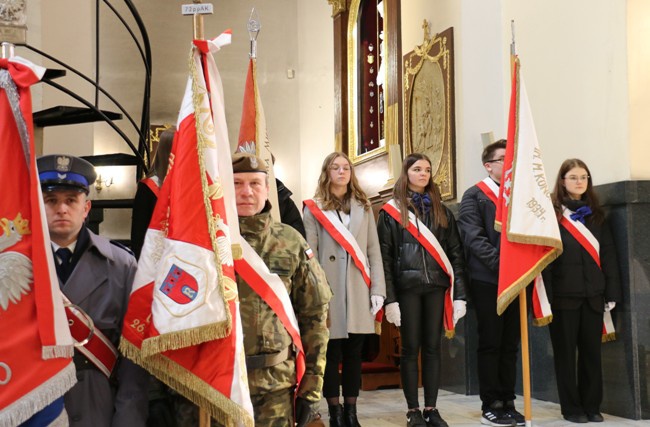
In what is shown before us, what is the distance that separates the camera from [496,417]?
18.1 feet

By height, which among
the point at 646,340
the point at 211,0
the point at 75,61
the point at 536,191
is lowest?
the point at 646,340

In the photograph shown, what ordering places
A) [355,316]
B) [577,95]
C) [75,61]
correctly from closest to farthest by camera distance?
[355,316] → [577,95] → [75,61]

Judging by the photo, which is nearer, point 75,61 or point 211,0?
point 75,61

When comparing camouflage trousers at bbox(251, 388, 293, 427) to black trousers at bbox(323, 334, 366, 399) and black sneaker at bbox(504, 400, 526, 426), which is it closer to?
black trousers at bbox(323, 334, 366, 399)

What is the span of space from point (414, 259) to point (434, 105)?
3.07 m

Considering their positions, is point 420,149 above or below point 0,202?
above

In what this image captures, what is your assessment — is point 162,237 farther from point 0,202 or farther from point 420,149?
point 420,149

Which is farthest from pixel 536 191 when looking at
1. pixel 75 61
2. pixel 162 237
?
pixel 75 61

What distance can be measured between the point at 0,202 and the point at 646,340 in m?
4.27

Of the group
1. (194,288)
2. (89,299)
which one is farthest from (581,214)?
(89,299)

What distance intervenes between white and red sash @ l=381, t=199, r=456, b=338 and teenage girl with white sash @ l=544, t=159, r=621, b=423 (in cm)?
69

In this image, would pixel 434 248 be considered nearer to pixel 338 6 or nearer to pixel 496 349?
pixel 496 349

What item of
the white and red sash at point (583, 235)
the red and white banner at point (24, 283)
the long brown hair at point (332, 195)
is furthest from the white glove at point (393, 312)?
the red and white banner at point (24, 283)

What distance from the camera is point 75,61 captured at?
778 cm
